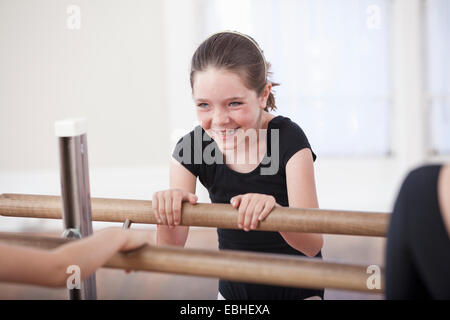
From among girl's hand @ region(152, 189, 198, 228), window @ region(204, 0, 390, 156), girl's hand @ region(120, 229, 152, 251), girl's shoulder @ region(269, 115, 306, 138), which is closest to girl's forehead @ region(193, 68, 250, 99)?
girl's shoulder @ region(269, 115, 306, 138)

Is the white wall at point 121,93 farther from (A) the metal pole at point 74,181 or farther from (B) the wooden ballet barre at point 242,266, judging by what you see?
(B) the wooden ballet barre at point 242,266

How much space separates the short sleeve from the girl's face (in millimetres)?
92

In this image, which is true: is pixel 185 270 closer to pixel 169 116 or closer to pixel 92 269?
pixel 92 269

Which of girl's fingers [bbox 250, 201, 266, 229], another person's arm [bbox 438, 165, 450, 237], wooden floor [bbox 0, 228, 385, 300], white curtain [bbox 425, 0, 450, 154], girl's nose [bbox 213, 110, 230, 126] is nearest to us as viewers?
another person's arm [bbox 438, 165, 450, 237]

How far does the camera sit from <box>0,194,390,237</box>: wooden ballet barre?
2.79 ft

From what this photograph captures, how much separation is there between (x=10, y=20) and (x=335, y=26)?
2.41 meters

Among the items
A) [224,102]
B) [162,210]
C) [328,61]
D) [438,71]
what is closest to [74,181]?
[162,210]

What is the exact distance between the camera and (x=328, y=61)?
12.8 ft

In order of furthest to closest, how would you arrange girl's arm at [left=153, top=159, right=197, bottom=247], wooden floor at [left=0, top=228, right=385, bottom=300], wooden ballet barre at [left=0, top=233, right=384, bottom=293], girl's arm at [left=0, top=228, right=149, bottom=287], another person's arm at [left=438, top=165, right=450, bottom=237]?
wooden floor at [left=0, top=228, right=385, bottom=300], girl's arm at [left=153, top=159, right=197, bottom=247], wooden ballet barre at [left=0, top=233, right=384, bottom=293], girl's arm at [left=0, top=228, right=149, bottom=287], another person's arm at [left=438, top=165, right=450, bottom=237]

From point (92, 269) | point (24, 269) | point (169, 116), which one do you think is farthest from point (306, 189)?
point (169, 116)

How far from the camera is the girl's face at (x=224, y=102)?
1.16 m

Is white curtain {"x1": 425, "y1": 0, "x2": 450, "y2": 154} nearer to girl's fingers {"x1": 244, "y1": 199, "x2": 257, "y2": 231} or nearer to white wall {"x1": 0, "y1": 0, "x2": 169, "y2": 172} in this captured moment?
white wall {"x1": 0, "y1": 0, "x2": 169, "y2": 172}

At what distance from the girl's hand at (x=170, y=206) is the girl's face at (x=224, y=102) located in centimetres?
22
